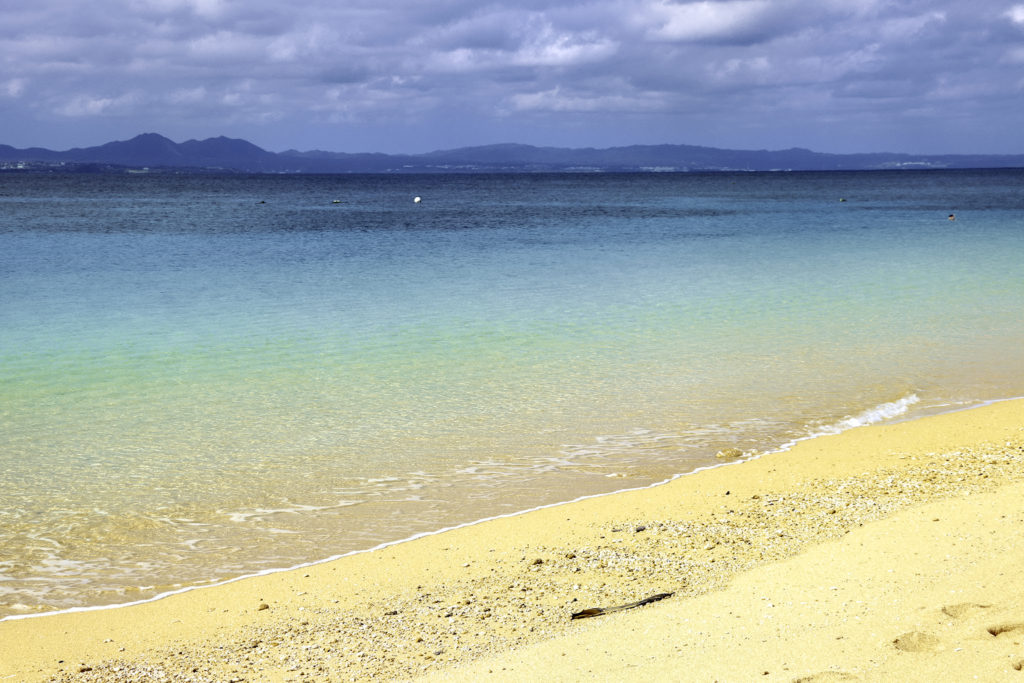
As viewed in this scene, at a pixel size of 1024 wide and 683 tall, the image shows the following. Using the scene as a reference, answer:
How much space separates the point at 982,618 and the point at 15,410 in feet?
34.6

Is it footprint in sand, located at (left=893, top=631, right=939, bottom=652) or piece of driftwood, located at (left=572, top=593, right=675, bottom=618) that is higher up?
footprint in sand, located at (left=893, top=631, right=939, bottom=652)

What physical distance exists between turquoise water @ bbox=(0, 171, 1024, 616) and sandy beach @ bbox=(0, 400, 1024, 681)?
28.9 inches

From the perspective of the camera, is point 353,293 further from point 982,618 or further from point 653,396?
point 982,618

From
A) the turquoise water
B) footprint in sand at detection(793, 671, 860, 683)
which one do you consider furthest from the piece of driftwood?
the turquoise water

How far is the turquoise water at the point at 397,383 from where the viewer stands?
7789 mm

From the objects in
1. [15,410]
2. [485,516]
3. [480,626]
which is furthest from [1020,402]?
[15,410]

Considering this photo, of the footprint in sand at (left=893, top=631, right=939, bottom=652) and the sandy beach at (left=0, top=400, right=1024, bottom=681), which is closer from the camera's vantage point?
the footprint in sand at (left=893, top=631, right=939, bottom=652)

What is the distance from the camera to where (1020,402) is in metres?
11.1

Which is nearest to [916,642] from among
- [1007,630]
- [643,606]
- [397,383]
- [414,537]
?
[1007,630]

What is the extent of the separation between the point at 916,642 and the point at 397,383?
868 cm

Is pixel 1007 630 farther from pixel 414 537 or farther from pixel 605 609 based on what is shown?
pixel 414 537

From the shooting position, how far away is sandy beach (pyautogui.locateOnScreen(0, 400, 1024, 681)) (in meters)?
4.56

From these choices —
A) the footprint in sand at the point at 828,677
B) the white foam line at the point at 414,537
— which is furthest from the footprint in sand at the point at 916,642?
the white foam line at the point at 414,537

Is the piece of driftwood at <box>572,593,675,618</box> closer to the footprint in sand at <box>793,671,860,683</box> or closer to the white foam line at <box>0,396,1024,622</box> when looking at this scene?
the footprint in sand at <box>793,671,860,683</box>
